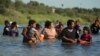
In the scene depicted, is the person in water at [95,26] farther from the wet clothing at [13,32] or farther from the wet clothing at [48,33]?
the wet clothing at [48,33]

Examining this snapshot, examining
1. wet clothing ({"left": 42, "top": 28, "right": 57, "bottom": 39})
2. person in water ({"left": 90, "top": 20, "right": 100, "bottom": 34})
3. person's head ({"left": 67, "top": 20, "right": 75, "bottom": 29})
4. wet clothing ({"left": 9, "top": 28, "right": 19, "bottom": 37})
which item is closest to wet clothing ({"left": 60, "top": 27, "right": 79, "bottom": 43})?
person's head ({"left": 67, "top": 20, "right": 75, "bottom": 29})

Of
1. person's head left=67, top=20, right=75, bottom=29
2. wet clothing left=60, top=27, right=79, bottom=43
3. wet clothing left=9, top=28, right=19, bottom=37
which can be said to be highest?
person's head left=67, top=20, right=75, bottom=29

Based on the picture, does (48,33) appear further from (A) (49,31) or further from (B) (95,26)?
(B) (95,26)

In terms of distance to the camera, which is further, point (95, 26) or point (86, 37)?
point (95, 26)

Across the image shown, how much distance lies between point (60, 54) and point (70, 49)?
1.93m

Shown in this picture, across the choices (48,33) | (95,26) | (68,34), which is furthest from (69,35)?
(95,26)

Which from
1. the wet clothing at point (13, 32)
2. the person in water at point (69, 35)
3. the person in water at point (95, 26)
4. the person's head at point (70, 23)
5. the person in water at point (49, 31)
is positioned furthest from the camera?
the person in water at point (95, 26)

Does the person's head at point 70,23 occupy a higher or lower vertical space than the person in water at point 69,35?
higher

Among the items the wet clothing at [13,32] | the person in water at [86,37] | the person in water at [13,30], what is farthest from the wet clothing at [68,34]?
the wet clothing at [13,32]

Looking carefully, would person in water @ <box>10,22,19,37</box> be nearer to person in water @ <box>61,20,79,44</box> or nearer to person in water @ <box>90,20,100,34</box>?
person in water @ <box>90,20,100,34</box>

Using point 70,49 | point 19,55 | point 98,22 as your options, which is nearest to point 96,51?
point 70,49

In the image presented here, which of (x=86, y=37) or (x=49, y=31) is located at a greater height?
(x=49, y=31)

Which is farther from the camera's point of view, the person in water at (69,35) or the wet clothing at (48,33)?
the wet clothing at (48,33)

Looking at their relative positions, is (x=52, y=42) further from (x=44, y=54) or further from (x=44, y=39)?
(x=44, y=54)
